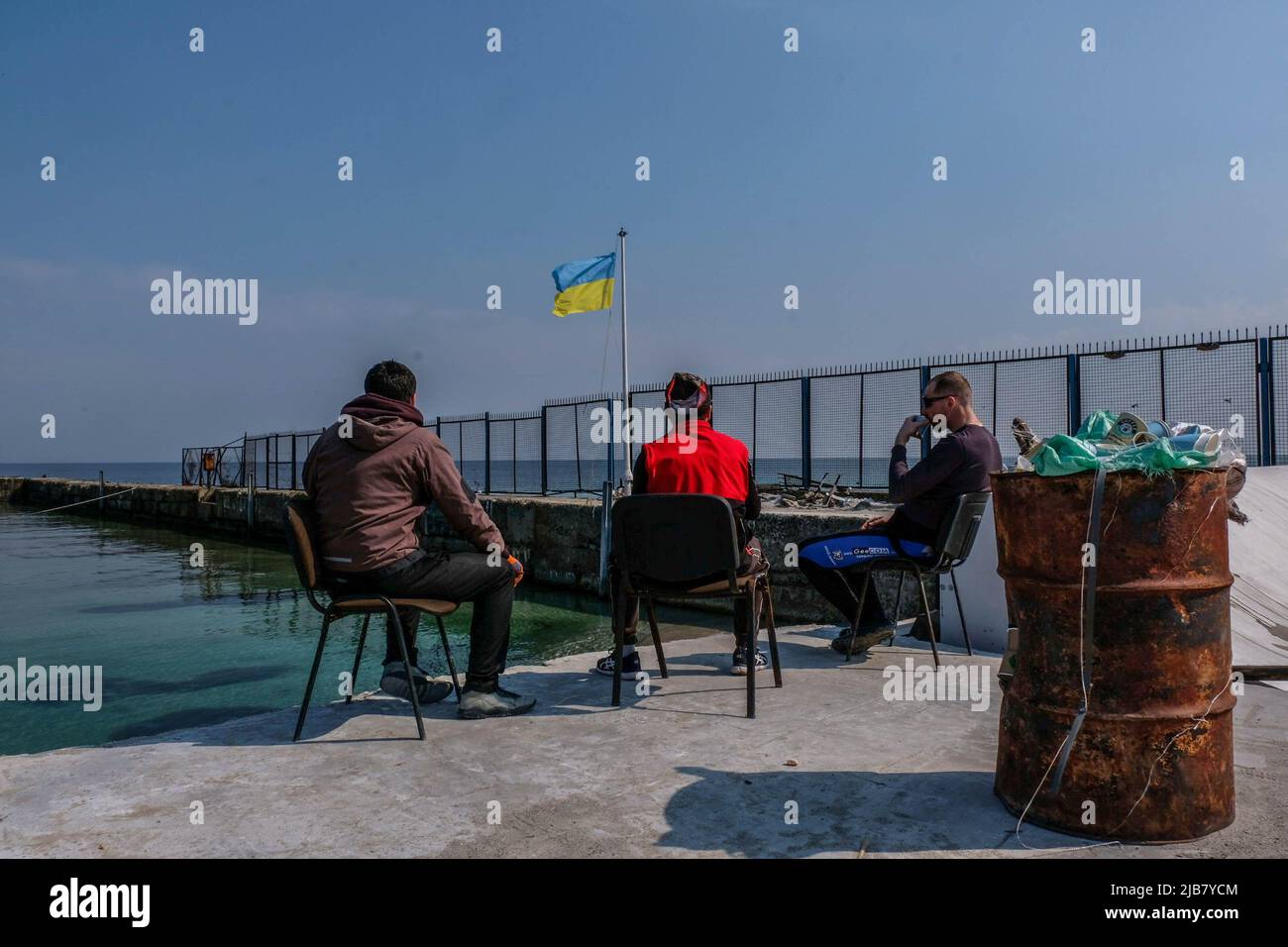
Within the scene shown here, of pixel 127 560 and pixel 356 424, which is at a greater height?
pixel 356 424

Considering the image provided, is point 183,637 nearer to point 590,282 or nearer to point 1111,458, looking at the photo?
point 1111,458

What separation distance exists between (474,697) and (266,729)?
0.86 m

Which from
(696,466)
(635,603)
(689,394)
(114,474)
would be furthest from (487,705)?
(114,474)

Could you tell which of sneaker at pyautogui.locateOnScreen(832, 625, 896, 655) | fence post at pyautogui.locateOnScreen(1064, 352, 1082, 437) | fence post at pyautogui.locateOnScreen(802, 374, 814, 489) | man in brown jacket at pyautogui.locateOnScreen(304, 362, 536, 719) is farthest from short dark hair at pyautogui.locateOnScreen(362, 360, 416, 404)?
fence post at pyautogui.locateOnScreen(802, 374, 814, 489)

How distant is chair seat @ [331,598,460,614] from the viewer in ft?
12.2

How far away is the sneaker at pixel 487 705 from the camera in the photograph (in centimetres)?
395

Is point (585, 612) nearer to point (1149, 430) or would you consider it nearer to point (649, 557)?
point (649, 557)

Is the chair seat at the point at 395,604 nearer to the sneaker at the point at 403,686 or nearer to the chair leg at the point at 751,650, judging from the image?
the sneaker at the point at 403,686

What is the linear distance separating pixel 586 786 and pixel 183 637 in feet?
24.5

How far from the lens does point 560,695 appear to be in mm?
4395

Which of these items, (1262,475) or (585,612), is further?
(585,612)

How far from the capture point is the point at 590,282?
16750mm

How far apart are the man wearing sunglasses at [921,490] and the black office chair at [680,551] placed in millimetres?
1028
